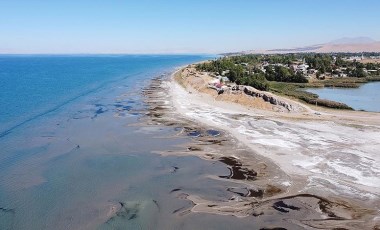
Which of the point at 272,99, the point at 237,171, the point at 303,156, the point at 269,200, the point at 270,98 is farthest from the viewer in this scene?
the point at 270,98

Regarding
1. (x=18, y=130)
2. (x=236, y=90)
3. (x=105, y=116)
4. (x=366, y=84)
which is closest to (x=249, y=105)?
(x=236, y=90)

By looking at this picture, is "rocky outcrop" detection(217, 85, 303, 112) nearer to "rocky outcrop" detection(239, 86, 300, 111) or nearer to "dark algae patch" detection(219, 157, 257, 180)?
"rocky outcrop" detection(239, 86, 300, 111)

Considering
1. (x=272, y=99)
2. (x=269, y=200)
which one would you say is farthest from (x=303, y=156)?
(x=272, y=99)

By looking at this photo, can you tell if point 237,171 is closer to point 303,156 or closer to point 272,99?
point 303,156

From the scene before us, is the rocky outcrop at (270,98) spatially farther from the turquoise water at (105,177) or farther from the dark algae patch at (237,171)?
the dark algae patch at (237,171)

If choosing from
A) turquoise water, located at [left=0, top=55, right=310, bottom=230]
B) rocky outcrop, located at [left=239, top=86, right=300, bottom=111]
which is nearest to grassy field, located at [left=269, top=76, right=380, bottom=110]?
rocky outcrop, located at [left=239, top=86, right=300, bottom=111]

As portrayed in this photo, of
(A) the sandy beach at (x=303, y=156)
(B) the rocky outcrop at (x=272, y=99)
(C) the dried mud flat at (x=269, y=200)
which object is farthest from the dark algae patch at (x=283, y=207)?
(B) the rocky outcrop at (x=272, y=99)
